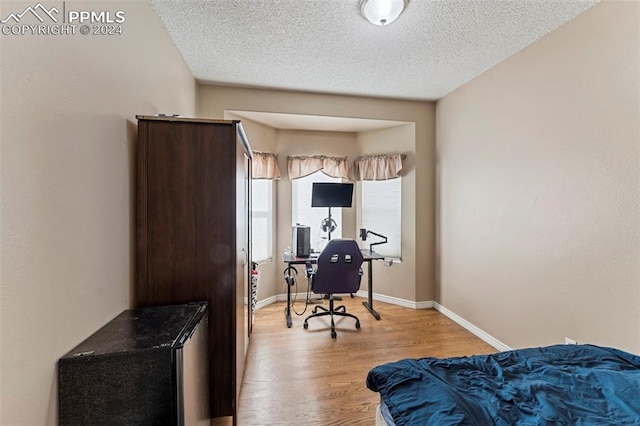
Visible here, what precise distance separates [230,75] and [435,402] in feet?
10.2

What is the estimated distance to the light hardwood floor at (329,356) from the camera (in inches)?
68.4

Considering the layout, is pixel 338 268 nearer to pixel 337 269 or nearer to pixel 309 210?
pixel 337 269

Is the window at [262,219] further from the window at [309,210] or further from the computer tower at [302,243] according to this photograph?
the computer tower at [302,243]

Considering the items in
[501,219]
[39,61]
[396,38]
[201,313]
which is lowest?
[201,313]

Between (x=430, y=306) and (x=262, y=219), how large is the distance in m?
2.51

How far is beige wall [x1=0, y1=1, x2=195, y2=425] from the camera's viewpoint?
78 cm

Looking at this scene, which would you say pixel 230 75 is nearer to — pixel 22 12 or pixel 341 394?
pixel 22 12

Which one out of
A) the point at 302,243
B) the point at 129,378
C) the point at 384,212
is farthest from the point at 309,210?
the point at 129,378

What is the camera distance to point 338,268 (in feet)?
9.23

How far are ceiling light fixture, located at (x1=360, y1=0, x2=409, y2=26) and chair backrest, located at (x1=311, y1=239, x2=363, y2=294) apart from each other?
1.87 m

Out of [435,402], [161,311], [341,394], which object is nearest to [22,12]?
[161,311]

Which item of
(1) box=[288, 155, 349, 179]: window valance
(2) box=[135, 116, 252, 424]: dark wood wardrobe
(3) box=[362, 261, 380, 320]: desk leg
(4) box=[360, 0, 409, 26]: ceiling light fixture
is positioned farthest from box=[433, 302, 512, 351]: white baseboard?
(4) box=[360, 0, 409, 26]: ceiling light fixture

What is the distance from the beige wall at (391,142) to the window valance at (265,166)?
0.65 ft

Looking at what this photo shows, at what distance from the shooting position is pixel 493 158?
8.39ft
